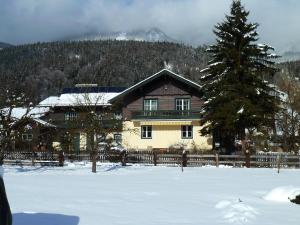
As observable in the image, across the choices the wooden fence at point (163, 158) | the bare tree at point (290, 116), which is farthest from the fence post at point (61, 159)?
the bare tree at point (290, 116)

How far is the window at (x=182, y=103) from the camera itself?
165ft

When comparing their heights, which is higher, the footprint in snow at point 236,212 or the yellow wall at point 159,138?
the yellow wall at point 159,138

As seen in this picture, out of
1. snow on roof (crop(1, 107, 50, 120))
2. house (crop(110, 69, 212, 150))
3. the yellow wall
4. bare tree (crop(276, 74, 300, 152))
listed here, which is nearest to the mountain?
snow on roof (crop(1, 107, 50, 120))

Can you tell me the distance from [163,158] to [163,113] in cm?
1491

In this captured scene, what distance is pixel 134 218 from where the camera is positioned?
12.3 metres

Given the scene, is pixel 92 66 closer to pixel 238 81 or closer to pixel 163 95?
pixel 163 95

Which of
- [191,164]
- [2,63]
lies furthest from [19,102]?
[2,63]

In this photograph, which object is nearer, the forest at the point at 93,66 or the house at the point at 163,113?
the house at the point at 163,113

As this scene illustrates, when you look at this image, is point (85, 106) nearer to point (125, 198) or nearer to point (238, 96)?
point (238, 96)

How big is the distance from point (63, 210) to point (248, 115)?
27354 millimetres

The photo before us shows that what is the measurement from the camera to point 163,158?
35.5 m

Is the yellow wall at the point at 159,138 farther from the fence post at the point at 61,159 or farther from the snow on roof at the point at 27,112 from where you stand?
the fence post at the point at 61,159

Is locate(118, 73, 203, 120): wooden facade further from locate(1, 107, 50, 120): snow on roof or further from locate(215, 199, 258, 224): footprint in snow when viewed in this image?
locate(215, 199, 258, 224): footprint in snow

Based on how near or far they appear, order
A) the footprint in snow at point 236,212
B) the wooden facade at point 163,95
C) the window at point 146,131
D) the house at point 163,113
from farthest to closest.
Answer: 1. the window at point 146,131
2. the wooden facade at point 163,95
3. the house at point 163,113
4. the footprint in snow at point 236,212
